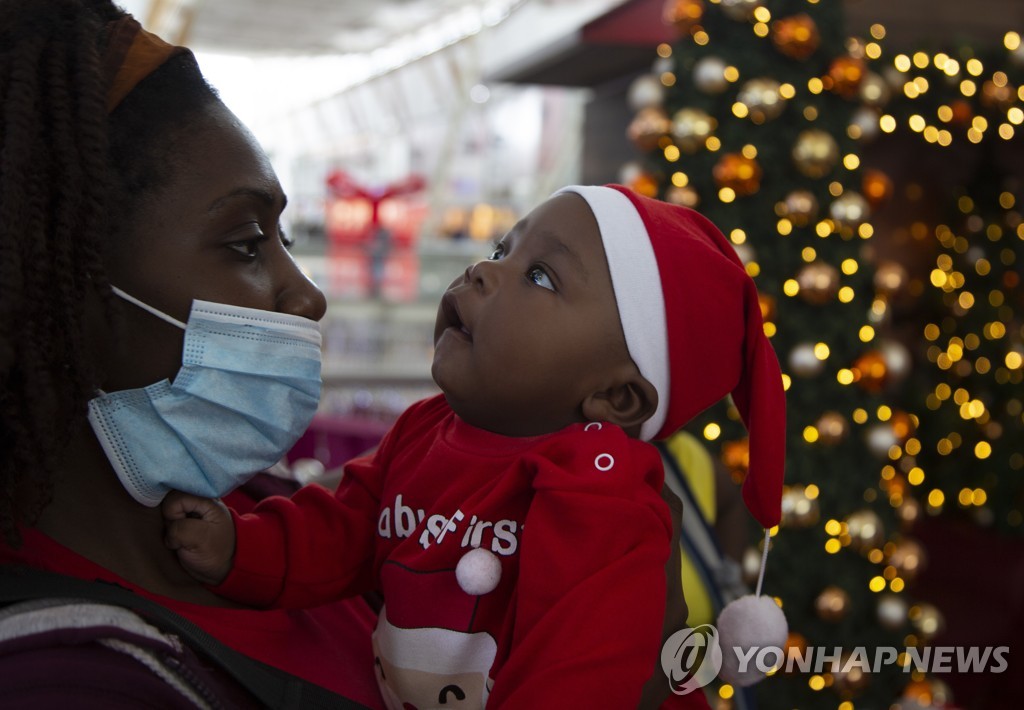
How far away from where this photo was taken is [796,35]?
362cm

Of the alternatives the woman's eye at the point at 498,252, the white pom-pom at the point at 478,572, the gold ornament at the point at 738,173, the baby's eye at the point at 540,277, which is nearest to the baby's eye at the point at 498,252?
the woman's eye at the point at 498,252

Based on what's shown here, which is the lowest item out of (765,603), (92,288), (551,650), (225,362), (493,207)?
(493,207)

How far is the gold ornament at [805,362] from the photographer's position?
360 centimetres

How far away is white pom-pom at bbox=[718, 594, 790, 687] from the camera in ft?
4.76

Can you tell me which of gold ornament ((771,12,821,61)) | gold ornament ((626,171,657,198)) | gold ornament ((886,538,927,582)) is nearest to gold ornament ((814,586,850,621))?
gold ornament ((886,538,927,582))

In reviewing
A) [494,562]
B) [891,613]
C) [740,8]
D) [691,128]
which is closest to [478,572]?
[494,562]

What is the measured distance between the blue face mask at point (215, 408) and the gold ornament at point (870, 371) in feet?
9.28

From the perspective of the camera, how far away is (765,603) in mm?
1479

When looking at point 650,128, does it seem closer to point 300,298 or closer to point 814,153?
point 814,153

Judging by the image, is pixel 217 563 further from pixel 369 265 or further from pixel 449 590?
pixel 369 265

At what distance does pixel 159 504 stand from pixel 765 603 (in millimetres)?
895

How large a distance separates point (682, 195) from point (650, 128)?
0.96 ft

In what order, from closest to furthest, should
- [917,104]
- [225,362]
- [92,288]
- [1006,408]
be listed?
[92,288] < [225,362] < [917,104] < [1006,408]

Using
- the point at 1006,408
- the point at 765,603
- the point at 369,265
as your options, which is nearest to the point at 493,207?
the point at 369,265
